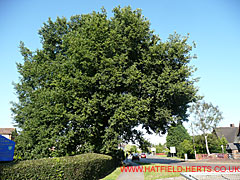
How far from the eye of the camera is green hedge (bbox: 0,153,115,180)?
22.8ft

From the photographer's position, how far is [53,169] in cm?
859

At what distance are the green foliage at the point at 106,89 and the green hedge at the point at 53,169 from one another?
553cm

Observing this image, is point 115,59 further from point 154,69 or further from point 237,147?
point 237,147

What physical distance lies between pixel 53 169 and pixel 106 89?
929 centimetres

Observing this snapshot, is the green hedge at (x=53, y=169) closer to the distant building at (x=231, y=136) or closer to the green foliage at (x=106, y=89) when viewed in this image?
the green foliage at (x=106, y=89)

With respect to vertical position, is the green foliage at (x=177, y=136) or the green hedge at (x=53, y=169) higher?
the green foliage at (x=177, y=136)

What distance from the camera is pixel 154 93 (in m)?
18.0

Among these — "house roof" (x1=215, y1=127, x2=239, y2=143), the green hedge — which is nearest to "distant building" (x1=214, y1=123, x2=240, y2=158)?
"house roof" (x1=215, y1=127, x2=239, y2=143)

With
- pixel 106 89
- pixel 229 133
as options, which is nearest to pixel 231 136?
pixel 229 133

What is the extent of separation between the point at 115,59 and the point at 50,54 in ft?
31.3

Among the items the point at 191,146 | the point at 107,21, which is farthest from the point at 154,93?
the point at 191,146

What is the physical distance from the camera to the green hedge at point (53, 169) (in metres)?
6.96

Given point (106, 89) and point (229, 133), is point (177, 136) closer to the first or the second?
point (229, 133)

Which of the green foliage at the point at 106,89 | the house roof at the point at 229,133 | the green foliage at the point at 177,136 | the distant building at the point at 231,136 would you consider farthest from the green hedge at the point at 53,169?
the green foliage at the point at 177,136
